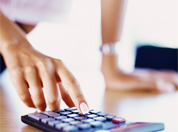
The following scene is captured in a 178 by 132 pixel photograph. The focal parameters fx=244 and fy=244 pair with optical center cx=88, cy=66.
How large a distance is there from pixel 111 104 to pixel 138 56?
40.7 inches

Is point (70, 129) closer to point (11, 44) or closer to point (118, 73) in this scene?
point (11, 44)

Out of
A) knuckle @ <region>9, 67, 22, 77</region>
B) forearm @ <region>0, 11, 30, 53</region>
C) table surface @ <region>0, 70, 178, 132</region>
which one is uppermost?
forearm @ <region>0, 11, 30, 53</region>

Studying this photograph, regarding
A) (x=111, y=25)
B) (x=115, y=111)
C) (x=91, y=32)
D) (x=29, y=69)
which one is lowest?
(x=115, y=111)

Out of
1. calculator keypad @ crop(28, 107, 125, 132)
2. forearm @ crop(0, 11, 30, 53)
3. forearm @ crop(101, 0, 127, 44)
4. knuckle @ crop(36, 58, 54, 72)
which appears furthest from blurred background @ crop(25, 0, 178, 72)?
calculator keypad @ crop(28, 107, 125, 132)

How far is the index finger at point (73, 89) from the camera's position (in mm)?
402

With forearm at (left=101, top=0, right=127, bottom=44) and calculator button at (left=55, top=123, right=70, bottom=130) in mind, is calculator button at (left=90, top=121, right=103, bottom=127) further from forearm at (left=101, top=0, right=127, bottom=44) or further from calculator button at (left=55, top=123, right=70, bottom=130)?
forearm at (left=101, top=0, right=127, bottom=44)

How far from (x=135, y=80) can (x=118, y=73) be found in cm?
9

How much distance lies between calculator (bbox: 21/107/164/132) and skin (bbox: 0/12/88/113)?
1.4 inches

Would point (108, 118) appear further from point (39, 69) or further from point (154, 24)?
point (154, 24)

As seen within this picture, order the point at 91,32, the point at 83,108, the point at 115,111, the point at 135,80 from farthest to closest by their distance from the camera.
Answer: the point at 91,32 < the point at 135,80 < the point at 115,111 < the point at 83,108

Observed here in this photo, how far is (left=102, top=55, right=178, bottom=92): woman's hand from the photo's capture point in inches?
34.0

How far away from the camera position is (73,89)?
430 millimetres

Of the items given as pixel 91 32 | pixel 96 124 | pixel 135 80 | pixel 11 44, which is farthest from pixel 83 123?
pixel 91 32

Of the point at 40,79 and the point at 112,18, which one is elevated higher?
the point at 112,18
